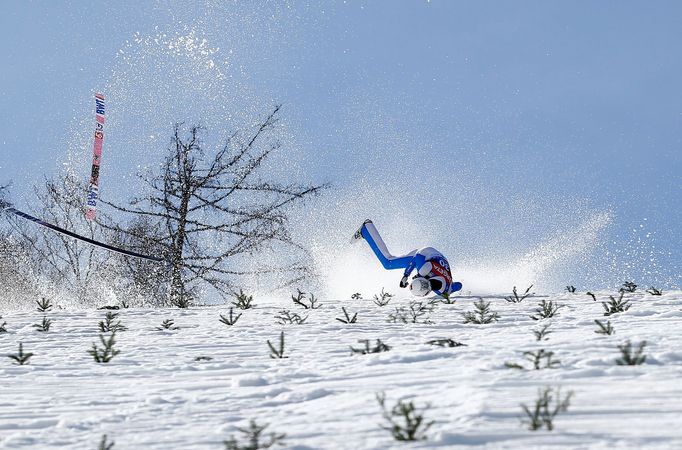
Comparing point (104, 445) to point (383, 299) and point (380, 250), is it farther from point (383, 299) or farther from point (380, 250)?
point (380, 250)

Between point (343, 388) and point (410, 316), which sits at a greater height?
point (410, 316)

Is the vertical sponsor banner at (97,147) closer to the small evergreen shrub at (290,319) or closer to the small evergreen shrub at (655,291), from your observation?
the small evergreen shrub at (290,319)

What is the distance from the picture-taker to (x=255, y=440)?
259 centimetres

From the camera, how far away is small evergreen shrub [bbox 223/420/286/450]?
2568mm

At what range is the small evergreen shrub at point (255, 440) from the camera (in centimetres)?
257

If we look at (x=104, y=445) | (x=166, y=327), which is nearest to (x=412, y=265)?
(x=166, y=327)

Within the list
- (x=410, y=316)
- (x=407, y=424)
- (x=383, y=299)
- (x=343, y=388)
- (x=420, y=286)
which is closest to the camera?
(x=407, y=424)

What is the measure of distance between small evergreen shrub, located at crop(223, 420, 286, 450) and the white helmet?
7873 mm

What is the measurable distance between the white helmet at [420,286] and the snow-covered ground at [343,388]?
14.6 ft

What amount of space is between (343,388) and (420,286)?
7.17 meters

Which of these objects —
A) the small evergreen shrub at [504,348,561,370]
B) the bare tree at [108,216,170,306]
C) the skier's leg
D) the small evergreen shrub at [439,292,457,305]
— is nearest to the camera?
the small evergreen shrub at [504,348,561,370]

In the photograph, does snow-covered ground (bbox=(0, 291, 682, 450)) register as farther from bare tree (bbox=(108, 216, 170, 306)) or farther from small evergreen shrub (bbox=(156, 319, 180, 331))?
bare tree (bbox=(108, 216, 170, 306))

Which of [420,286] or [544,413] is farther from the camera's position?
[420,286]

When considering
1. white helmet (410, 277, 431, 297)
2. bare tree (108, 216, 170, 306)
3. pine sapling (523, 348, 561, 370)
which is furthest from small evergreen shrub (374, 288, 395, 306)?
bare tree (108, 216, 170, 306)
